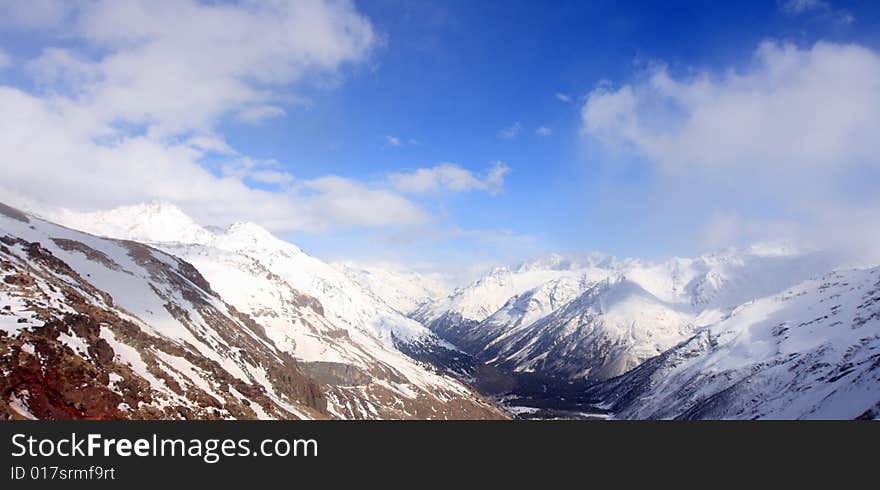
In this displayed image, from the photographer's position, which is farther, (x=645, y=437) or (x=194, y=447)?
(x=645, y=437)

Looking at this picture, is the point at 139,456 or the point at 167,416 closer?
the point at 139,456

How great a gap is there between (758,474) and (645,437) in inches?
304

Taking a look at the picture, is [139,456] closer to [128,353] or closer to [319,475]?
[319,475]

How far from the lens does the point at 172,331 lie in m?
123

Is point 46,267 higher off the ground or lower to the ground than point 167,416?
higher

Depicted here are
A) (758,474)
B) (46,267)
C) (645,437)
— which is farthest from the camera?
(46,267)

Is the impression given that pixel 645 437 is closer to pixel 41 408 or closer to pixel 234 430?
pixel 234 430

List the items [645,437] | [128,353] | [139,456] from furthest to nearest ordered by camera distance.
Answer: [128,353]
[645,437]
[139,456]

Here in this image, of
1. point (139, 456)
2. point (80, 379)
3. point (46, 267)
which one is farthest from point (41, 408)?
point (46, 267)

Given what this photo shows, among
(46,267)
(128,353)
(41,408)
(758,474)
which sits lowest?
(758,474)

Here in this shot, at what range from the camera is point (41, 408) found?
42750 mm

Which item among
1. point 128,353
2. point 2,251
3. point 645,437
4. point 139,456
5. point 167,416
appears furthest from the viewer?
point 2,251

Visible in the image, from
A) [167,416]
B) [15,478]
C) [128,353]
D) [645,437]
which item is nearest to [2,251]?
[128,353]

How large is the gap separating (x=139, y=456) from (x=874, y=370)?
16933cm
